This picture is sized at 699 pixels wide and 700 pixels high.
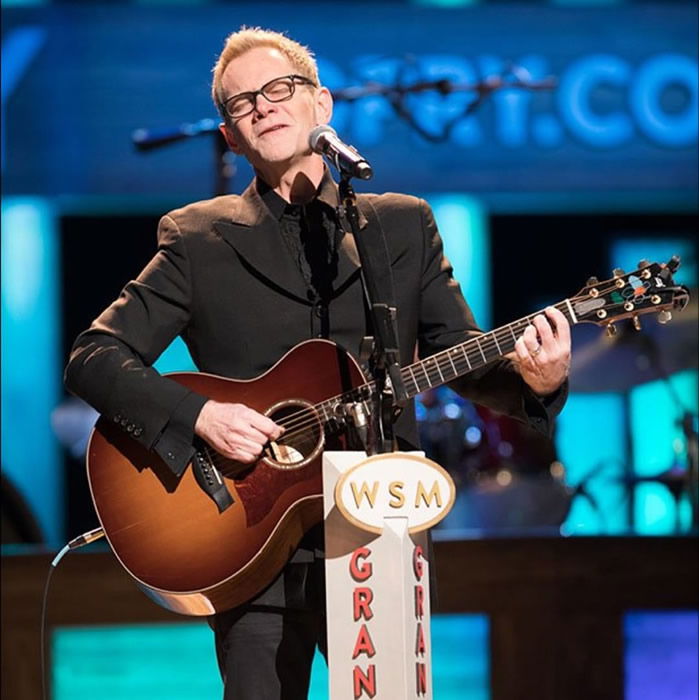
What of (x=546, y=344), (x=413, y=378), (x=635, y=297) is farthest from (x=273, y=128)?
(x=635, y=297)

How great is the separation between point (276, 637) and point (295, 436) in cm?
42

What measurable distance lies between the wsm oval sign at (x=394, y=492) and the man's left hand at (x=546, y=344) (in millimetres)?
393

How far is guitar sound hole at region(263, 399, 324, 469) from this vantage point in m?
2.78

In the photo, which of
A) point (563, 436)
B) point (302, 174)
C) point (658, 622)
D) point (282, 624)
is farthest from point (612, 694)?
point (563, 436)

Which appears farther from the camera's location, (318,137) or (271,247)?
(271,247)

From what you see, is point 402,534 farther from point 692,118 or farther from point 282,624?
point 692,118

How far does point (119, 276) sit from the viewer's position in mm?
7883

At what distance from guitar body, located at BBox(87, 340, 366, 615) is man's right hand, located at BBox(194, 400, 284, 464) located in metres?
0.07

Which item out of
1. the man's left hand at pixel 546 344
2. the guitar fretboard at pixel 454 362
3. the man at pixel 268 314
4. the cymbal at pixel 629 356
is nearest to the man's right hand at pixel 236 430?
the man at pixel 268 314

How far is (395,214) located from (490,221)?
203 inches

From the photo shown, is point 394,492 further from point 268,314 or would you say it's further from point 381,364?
point 268,314

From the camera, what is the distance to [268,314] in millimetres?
2861

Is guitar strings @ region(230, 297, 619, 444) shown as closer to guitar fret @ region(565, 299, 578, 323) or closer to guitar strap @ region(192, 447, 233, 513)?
guitar fret @ region(565, 299, 578, 323)

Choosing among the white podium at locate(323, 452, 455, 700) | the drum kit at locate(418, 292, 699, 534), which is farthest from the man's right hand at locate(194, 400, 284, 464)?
the drum kit at locate(418, 292, 699, 534)
